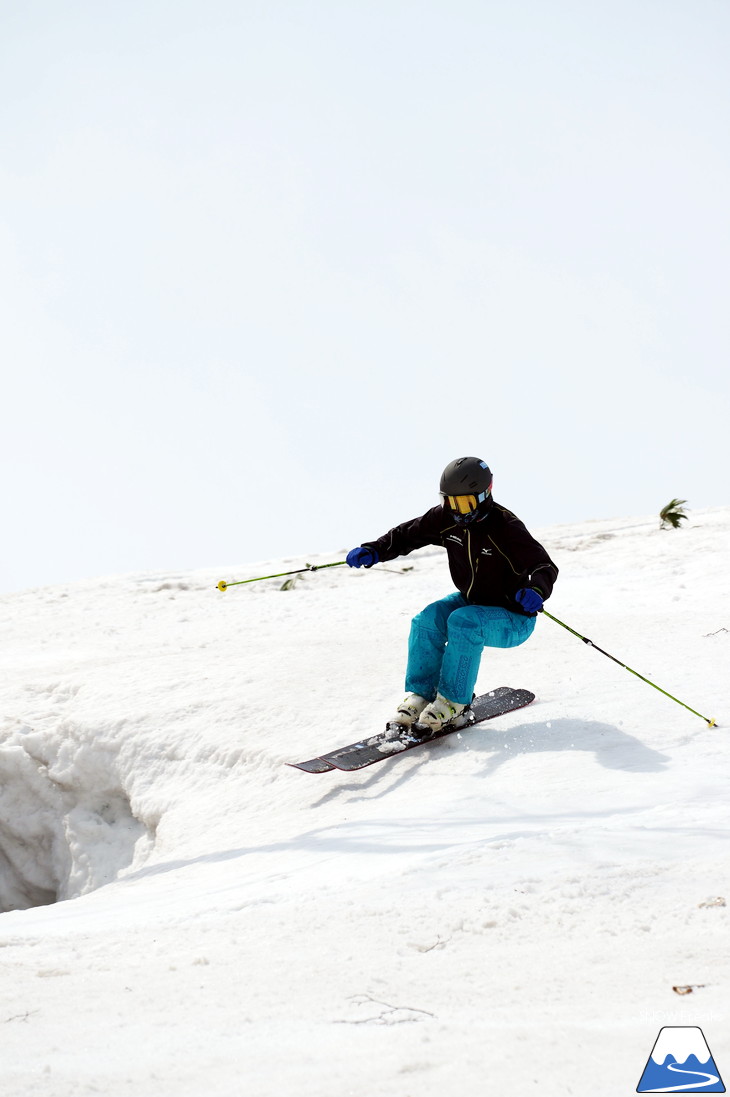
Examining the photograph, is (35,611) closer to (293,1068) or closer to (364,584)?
(364,584)

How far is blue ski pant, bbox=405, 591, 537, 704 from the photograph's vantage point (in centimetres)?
545

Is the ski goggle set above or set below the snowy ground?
above

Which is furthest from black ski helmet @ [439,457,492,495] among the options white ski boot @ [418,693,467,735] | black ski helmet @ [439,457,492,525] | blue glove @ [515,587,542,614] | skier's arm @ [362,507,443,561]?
white ski boot @ [418,693,467,735]

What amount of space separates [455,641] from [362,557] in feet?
2.87

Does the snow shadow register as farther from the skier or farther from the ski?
the skier

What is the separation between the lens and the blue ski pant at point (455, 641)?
545 cm

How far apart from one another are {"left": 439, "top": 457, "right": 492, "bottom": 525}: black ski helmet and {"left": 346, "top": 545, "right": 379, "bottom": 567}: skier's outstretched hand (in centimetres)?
73

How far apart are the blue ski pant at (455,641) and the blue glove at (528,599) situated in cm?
27

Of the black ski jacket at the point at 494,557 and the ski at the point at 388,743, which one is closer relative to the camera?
the ski at the point at 388,743

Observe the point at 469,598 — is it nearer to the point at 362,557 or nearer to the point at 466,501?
the point at 466,501

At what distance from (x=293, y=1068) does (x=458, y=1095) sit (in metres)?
0.40
